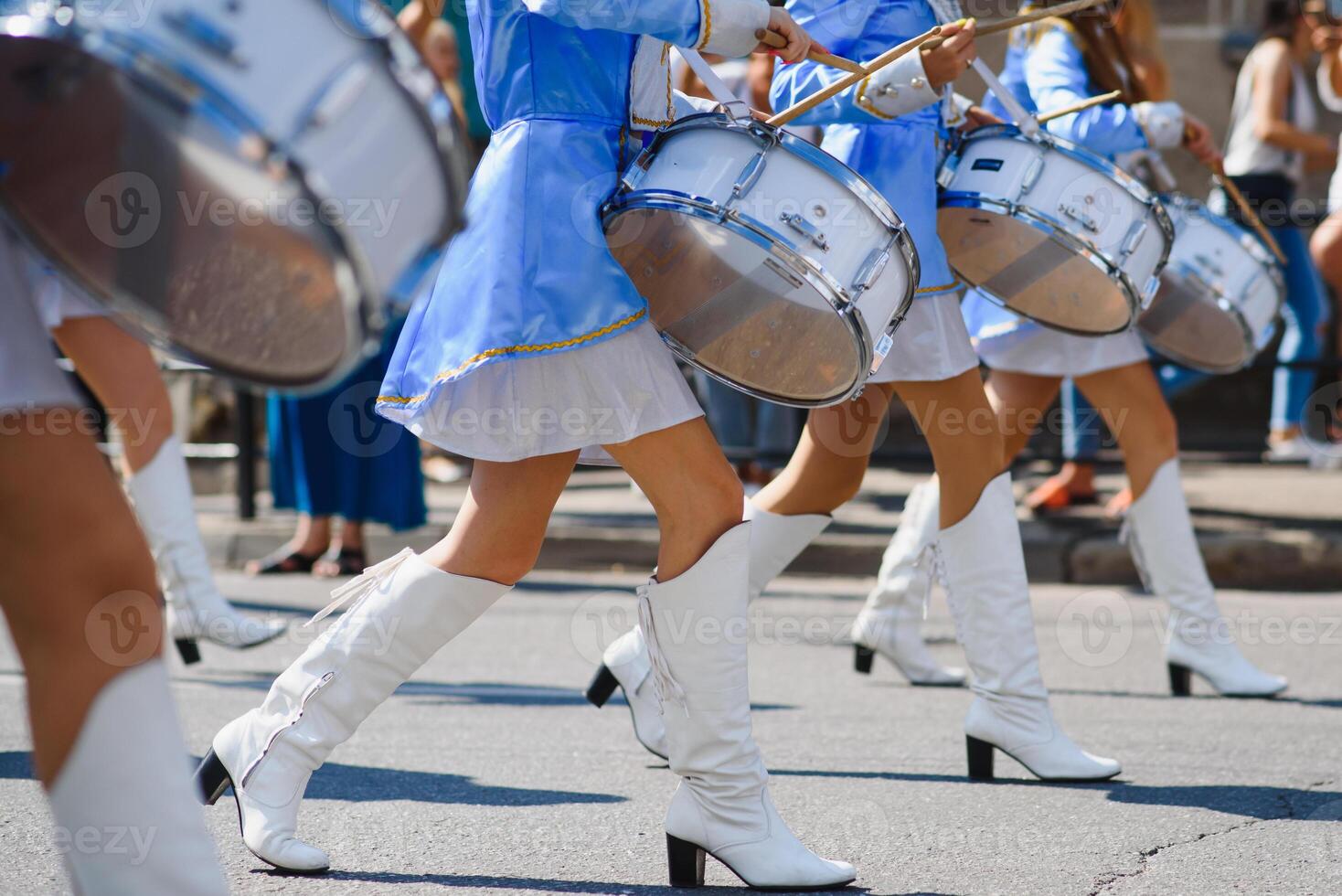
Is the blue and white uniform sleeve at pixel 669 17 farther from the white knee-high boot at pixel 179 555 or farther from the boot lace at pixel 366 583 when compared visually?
the white knee-high boot at pixel 179 555

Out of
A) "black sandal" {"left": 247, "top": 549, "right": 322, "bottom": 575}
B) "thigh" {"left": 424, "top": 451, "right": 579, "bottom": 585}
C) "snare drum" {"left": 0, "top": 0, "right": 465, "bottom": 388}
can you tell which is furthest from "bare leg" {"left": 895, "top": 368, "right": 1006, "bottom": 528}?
"black sandal" {"left": 247, "top": 549, "right": 322, "bottom": 575}

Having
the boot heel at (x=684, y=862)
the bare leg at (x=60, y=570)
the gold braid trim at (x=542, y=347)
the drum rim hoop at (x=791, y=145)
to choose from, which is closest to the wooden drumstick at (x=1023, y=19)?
the drum rim hoop at (x=791, y=145)

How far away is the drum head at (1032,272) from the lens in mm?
3441

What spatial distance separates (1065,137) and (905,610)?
1290mm

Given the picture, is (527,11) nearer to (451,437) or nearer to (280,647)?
(451,437)

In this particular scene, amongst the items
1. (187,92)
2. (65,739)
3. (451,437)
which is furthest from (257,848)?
(187,92)

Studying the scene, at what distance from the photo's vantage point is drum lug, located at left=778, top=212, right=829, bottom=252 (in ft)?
8.46

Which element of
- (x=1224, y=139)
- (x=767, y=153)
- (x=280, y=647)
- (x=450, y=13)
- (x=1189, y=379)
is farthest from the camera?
(x=1224, y=139)

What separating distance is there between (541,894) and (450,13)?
23.3 feet

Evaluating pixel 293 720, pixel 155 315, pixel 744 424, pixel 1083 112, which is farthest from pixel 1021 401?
pixel 155 315

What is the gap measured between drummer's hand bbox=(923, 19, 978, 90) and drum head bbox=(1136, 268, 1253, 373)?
1.30 meters

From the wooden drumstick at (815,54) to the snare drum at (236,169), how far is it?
3.48 feet

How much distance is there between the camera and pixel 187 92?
1544mm

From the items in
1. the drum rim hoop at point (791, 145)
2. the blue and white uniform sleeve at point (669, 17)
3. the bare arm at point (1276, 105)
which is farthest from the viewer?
the bare arm at point (1276, 105)
